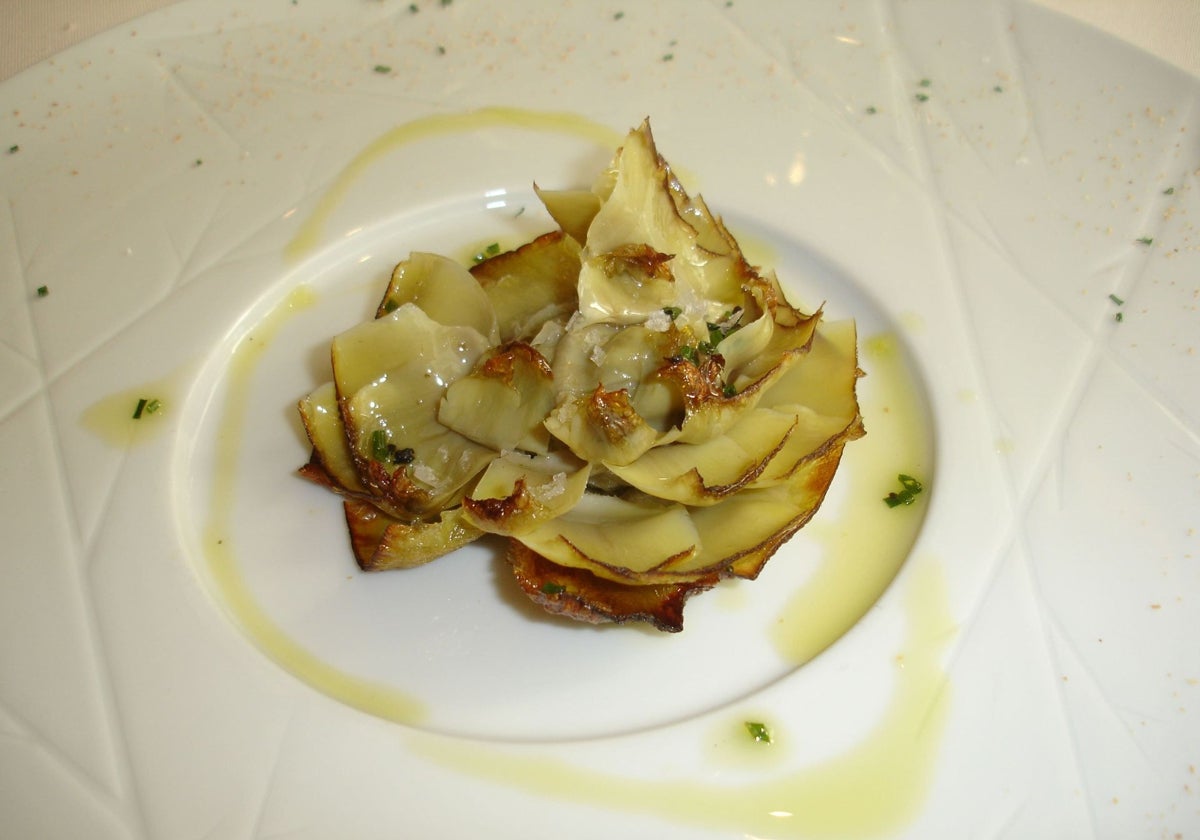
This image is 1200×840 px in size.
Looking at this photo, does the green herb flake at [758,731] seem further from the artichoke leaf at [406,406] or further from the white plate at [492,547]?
the artichoke leaf at [406,406]

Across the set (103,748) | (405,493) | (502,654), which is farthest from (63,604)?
(502,654)

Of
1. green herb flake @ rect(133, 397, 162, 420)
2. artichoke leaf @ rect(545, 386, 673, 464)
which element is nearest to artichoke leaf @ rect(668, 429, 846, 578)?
artichoke leaf @ rect(545, 386, 673, 464)

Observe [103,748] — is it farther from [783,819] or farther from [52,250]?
[52,250]

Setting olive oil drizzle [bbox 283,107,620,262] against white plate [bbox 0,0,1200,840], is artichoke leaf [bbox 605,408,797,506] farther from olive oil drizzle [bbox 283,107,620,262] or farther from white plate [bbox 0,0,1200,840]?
olive oil drizzle [bbox 283,107,620,262]

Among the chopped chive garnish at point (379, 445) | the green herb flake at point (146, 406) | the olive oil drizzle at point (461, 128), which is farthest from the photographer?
the olive oil drizzle at point (461, 128)

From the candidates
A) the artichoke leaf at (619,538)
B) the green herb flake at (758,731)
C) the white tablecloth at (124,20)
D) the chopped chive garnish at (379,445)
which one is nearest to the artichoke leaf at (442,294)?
the chopped chive garnish at (379,445)

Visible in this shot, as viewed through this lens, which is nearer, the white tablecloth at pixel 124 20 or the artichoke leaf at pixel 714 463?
the artichoke leaf at pixel 714 463
